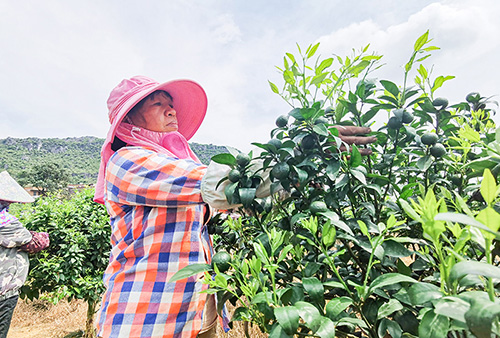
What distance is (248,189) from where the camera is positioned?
0.74 m

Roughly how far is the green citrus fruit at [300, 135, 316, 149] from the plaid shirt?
371 millimetres

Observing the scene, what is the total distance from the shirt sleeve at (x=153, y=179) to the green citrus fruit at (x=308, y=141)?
371mm

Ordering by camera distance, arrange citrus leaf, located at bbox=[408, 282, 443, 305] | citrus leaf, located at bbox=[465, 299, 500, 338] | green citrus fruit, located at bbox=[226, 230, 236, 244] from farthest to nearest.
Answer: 1. green citrus fruit, located at bbox=[226, 230, 236, 244]
2. citrus leaf, located at bbox=[408, 282, 443, 305]
3. citrus leaf, located at bbox=[465, 299, 500, 338]

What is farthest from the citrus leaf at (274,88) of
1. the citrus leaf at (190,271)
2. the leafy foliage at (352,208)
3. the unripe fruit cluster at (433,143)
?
the citrus leaf at (190,271)

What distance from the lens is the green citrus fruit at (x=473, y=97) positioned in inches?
38.2

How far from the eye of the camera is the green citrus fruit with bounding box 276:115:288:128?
34.4 inches

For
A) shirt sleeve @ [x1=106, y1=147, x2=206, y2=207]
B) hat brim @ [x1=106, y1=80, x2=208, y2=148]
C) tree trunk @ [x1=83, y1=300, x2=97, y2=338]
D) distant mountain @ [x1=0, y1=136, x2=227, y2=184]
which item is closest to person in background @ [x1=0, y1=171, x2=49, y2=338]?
tree trunk @ [x1=83, y1=300, x2=97, y2=338]

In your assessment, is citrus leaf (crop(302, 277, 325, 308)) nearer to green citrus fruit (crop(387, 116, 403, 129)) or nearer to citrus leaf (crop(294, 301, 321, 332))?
citrus leaf (crop(294, 301, 321, 332))

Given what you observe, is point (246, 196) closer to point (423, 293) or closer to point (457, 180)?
point (423, 293)

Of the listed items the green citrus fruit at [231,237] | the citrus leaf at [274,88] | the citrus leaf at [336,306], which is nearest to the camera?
the citrus leaf at [336,306]

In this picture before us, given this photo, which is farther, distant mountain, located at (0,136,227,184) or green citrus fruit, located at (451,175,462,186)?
distant mountain, located at (0,136,227,184)

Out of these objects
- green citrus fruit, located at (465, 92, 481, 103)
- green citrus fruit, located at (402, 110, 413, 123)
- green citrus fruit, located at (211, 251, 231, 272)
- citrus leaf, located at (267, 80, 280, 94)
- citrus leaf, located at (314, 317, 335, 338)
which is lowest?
citrus leaf, located at (314, 317, 335, 338)

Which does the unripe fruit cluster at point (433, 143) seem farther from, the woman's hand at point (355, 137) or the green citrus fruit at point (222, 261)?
the green citrus fruit at point (222, 261)

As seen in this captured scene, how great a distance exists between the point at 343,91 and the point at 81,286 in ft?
11.6
